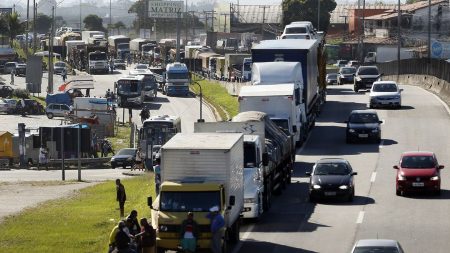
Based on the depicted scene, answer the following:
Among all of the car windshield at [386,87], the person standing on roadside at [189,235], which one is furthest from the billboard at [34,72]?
the person standing on roadside at [189,235]

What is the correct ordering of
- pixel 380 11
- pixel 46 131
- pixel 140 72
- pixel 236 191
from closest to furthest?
pixel 236 191, pixel 46 131, pixel 140 72, pixel 380 11

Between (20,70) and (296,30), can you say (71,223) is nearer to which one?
(296,30)

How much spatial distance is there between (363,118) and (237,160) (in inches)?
989

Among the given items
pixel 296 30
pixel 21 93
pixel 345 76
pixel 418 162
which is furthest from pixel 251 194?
pixel 21 93

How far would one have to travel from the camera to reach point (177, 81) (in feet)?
379

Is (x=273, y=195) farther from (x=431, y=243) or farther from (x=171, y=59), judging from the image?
(x=171, y=59)

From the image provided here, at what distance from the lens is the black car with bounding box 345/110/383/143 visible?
55125mm

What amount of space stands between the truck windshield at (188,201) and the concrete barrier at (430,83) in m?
44.8

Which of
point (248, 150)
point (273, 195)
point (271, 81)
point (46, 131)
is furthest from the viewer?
point (46, 131)

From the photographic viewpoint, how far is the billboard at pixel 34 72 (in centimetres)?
11200

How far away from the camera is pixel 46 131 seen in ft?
224

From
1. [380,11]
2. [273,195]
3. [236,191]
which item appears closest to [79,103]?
[273,195]

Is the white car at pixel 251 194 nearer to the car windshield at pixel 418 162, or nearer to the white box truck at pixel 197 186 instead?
the white box truck at pixel 197 186

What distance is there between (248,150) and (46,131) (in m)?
34.5
